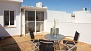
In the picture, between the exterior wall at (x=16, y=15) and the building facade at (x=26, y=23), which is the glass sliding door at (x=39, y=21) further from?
the exterior wall at (x=16, y=15)

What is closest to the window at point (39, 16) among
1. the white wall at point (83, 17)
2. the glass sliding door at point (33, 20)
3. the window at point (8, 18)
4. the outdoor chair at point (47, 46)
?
the glass sliding door at point (33, 20)

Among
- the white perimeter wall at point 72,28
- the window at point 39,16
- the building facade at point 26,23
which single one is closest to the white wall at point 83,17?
the white perimeter wall at point 72,28

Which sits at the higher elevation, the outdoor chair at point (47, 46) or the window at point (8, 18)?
the window at point (8, 18)

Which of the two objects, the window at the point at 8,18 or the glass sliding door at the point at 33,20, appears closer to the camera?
the window at the point at 8,18

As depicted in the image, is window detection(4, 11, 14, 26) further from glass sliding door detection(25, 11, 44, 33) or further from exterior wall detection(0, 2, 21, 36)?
glass sliding door detection(25, 11, 44, 33)

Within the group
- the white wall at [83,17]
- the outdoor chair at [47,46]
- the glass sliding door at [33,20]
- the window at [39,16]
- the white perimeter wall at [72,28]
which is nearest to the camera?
the outdoor chair at [47,46]

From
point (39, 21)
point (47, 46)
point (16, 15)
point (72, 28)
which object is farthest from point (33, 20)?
point (47, 46)

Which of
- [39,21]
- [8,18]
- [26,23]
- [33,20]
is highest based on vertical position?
[8,18]

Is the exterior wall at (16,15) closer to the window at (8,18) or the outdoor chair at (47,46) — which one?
the window at (8,18)

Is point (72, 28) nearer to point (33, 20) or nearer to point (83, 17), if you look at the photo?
point (33, 20)

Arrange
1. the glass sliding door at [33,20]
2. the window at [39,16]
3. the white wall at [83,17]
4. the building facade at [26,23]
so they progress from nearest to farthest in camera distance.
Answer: the building facade at [26,23] < the glass sliding door at [33,20] < the window at [39,16] < the white wall at [83,17]

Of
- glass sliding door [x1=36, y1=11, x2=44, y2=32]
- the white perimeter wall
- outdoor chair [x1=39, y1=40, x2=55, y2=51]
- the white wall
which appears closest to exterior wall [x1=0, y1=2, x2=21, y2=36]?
glass sliding door [x1=36, y1=11, x2=44, y2=32]

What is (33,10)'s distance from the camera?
49.3 feet

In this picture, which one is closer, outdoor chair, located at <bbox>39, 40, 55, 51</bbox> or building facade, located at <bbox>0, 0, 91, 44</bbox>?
outdoor chair, located at <bbox>39, 40, 55, 51</bbox>
